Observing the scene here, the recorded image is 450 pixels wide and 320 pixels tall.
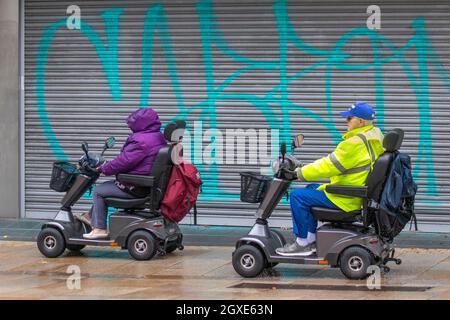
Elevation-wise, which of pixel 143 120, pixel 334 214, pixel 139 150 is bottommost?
pixel 334 214

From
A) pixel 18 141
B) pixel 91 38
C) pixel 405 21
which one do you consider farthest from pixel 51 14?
pixel 405 21

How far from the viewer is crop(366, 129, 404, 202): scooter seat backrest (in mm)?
8953

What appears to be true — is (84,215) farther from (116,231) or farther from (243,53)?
(243,53)

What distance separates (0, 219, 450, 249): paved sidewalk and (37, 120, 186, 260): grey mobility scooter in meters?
1.29

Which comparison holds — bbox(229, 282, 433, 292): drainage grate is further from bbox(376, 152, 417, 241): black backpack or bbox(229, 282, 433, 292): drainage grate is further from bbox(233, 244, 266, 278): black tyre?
bbox(376, 152, 417, 241): black backpack

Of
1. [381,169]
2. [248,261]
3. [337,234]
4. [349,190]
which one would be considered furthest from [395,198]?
[248,261]

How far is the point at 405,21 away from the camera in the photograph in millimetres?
12570

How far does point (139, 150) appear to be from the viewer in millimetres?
10289

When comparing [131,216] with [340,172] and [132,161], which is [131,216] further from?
[340,172]

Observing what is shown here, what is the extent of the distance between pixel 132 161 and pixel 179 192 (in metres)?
0.65

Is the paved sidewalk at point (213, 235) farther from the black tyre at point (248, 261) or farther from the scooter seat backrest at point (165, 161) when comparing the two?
the black tyre at point (248, 261)

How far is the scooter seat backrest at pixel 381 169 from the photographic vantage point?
29.4 feet

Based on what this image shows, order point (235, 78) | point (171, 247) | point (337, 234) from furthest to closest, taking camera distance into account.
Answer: point (235, 78) → point (171, 247) → point (337, 234)

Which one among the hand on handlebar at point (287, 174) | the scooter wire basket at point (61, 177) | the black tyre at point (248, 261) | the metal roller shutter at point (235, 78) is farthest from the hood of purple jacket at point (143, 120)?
the metal roller shutter at point (235, 78)
